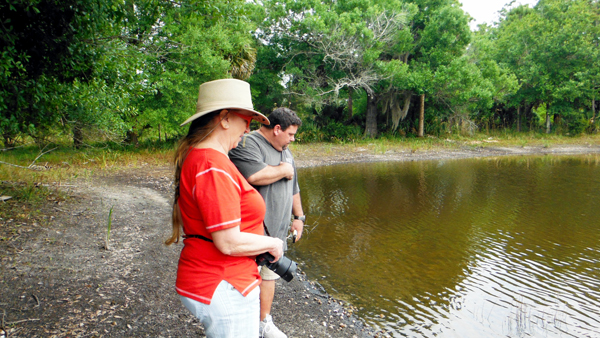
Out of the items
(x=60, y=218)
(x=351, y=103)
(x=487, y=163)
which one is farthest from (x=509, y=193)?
(x=351, y=103)

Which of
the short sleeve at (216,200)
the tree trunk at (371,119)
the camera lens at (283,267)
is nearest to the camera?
the short sleeve at (216,200)

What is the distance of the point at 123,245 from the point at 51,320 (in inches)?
91.1

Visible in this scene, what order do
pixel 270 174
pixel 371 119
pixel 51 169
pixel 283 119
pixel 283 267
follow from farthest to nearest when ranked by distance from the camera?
pixel 371 119 → pixel 51 169 → pixel 283 119 → pixel 270 174 → pixel 283 267

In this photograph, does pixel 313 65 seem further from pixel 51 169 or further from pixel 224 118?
pixel 224 118

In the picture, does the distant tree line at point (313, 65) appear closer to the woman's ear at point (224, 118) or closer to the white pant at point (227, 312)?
the woman's ear at point (224, 118)

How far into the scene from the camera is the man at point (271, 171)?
10.1 feet

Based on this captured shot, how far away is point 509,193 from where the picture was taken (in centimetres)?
1188

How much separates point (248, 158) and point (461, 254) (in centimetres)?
507

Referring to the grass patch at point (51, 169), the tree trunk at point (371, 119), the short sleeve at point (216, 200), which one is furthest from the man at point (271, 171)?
the tree trunk at point (371, 119)

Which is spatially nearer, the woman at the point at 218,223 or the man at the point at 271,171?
the woman at the point at 218,223

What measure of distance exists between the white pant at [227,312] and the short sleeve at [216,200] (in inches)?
11.0

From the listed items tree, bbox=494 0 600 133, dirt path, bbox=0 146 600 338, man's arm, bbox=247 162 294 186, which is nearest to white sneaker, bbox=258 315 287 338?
dirt path, bbox=0 146 600 338

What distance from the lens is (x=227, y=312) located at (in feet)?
5.96

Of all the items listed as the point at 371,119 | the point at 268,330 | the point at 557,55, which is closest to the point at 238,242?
the point at 268,330
